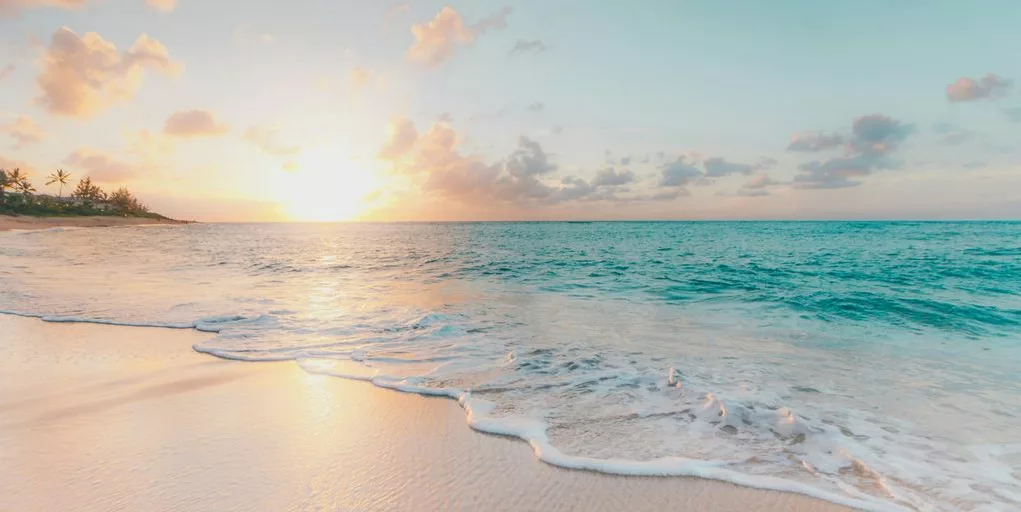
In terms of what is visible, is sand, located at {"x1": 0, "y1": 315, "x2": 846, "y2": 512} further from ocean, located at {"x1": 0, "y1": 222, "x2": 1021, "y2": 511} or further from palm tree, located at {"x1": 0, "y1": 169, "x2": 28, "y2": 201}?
palm tree, located at {"x1": 0, "y1": 169, "x2": 28, "y2": 201}

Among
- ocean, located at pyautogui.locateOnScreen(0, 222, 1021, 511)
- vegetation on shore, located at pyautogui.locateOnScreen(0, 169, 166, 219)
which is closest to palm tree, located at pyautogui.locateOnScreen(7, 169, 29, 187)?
vegetation on shore, located at pyautogui.locateOnScreen(0, 169, 166, 219)

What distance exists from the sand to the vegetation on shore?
104 meters

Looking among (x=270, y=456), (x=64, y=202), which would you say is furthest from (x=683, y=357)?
(x=64, y=202)

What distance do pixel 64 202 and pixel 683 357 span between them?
134m

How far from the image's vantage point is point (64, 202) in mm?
99250

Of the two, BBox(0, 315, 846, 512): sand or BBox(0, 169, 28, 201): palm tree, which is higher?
BBox(0, 169, 28, 201): palm tree

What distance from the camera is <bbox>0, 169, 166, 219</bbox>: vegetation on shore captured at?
267 ft

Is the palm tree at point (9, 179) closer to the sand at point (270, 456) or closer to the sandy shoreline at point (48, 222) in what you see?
the sandy shoreline at point (48, 222)

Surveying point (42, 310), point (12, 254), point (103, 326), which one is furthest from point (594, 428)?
point (12, 254)

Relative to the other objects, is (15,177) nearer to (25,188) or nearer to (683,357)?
(25,188)

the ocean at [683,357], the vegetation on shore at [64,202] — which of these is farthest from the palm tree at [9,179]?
the ocean at [683,357]

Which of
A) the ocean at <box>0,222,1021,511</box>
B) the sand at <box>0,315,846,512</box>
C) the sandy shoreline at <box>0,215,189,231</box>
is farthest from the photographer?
the sandy shoreline at <box>0,215,189,231</box>

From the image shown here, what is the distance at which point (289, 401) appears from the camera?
16.5 feet

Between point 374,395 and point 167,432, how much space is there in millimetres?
1886
